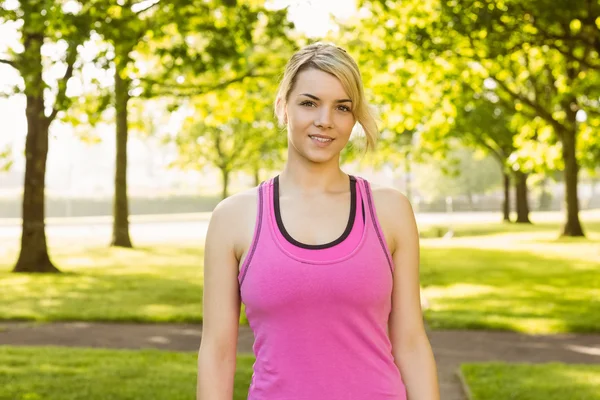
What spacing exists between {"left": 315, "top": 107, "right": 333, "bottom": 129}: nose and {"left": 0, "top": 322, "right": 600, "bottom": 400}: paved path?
671cm

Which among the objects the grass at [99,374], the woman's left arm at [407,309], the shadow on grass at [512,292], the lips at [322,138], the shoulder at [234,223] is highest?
the lips at [322,138]

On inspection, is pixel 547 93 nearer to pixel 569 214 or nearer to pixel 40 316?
pixel 569 214

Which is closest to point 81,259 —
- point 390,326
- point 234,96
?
point 234,96

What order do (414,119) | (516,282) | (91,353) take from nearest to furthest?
(91,353)
(516,282)
(414,119)

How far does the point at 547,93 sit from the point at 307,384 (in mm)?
33490

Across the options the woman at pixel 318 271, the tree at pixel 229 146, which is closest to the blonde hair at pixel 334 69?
the woman at pixel 318 271

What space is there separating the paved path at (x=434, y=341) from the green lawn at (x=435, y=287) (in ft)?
1.99

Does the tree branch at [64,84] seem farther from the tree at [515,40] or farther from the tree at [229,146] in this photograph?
the tree at [229,146]

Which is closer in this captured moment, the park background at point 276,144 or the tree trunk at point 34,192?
the park background at point 276,144

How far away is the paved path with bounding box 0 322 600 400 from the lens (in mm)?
9969

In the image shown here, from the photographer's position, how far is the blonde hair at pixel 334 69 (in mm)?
2400

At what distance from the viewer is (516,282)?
718 inches

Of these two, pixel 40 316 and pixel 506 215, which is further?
pixel 506 215

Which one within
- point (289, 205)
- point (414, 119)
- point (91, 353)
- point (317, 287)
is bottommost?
point (91, 353)
